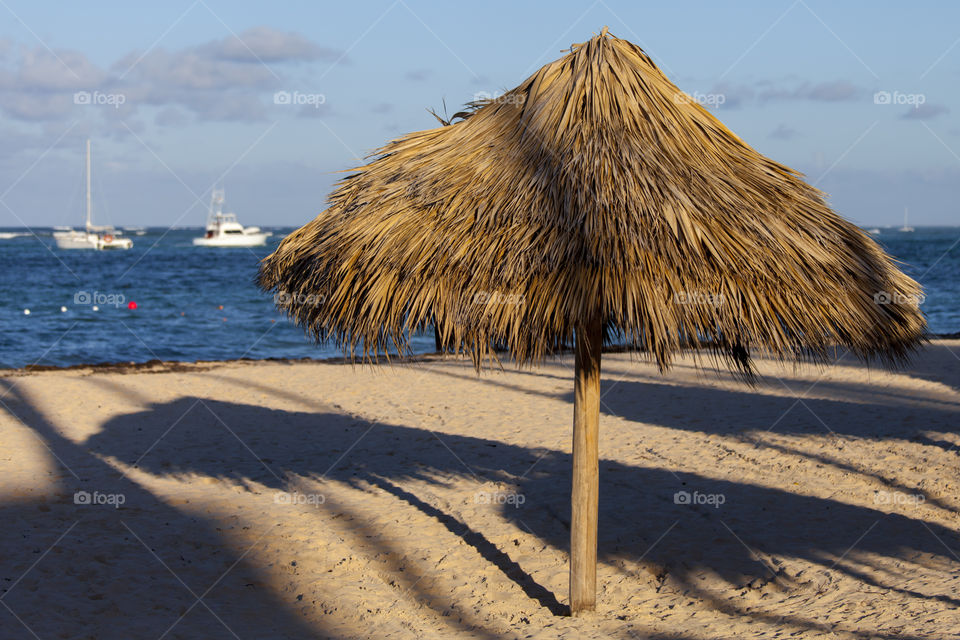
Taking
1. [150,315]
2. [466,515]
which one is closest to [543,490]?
[466,515]

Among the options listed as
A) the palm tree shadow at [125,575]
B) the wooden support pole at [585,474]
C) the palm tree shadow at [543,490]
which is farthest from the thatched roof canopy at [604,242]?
the palm tree shadow at [543,490]

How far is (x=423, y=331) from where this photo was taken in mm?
4652

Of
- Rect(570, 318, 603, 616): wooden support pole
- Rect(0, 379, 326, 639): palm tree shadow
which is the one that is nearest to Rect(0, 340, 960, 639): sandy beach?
Rect(0, 379, 326, 639): palm tree shadow

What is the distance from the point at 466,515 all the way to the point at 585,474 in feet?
7.40

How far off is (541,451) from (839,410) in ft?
14.1

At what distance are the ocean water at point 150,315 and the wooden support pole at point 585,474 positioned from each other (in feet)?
15.7

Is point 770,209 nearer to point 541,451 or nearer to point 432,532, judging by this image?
point 432,532

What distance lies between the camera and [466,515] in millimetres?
6840

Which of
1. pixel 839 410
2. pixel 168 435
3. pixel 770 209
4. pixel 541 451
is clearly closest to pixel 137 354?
pixel 168 435

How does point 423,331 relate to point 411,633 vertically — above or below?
above

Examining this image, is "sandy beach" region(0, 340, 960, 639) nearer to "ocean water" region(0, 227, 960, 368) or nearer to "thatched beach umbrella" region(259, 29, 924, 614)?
"thatched beach umbrella" region(259, 29, 924, 614)

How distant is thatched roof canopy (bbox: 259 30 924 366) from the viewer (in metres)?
4.07

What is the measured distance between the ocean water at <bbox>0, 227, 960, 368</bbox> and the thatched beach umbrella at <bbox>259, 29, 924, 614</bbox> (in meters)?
4.29

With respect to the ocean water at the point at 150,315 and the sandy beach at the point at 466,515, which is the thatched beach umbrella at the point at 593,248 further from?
the ocean water at the point at 150,315
